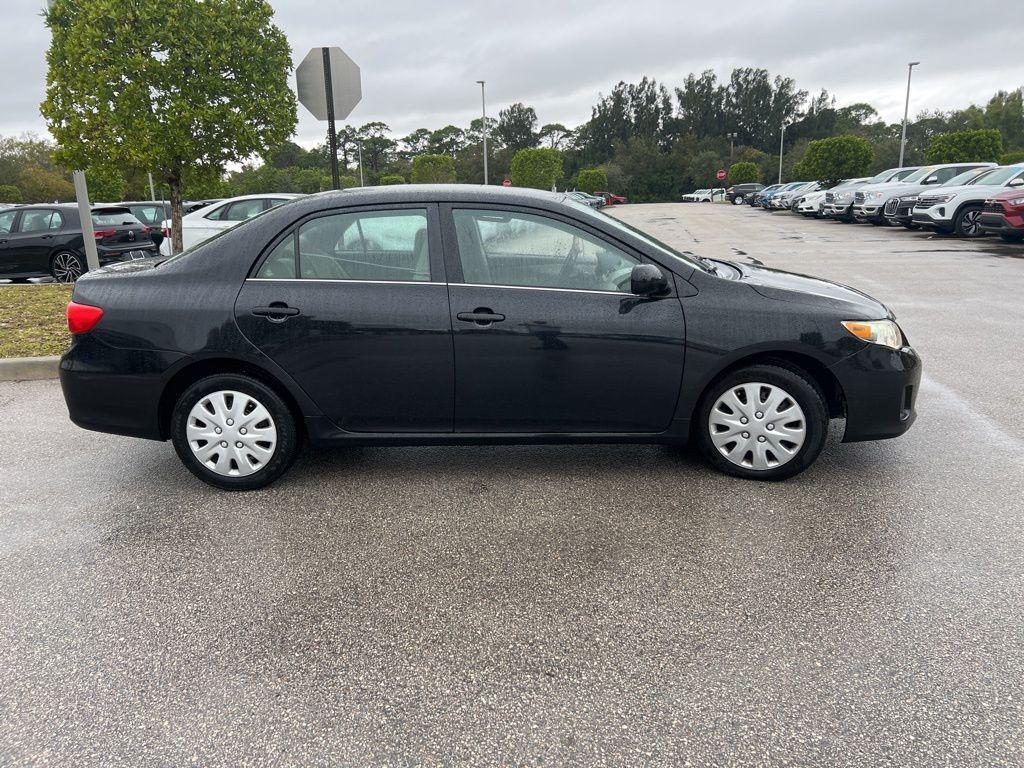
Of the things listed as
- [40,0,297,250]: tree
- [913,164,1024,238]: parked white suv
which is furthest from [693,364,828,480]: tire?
[913,164,1024,238]: parked white suv

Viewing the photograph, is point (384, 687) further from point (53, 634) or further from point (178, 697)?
point (53, 634)

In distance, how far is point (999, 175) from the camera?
19.2 m

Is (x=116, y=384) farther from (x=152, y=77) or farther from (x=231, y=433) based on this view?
(x=152, y=77)

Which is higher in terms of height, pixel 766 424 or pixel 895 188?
pixel 895 188

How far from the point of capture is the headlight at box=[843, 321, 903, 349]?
4176 millimetres

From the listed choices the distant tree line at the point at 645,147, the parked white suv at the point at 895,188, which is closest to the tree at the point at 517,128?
the distant tree line at the point at 645,147

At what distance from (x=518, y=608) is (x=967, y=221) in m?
20.3

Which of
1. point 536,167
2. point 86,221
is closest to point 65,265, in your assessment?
point 86,221

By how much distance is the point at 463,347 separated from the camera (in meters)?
4.11

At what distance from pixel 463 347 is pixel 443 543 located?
40.5 inches

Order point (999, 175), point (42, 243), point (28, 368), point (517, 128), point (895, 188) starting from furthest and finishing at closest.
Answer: point (517, 128) → point (895, 188) → point (999, 175) → point (42, 243) → point (28, 368)

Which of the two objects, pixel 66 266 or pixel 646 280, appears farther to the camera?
pixel 66 266

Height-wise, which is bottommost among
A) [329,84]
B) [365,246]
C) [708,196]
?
[365,246]

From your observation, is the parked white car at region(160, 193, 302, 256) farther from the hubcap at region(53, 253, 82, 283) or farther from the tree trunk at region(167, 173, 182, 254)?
the hubcap at region(53, 253, 82, 283)
